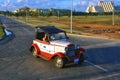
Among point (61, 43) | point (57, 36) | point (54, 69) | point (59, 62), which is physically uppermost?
point (57, 36)

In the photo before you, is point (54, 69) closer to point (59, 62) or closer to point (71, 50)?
point (59, 62)

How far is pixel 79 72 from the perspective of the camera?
14570mm

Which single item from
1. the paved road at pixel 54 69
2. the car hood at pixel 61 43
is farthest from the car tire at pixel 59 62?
the car hood at pixel 61 43

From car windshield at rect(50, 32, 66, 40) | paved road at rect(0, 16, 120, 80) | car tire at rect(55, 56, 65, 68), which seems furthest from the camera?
car windshield at rect(50, 32, 66, 40)

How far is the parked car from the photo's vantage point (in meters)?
15.7

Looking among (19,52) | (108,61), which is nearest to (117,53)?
(108,61)

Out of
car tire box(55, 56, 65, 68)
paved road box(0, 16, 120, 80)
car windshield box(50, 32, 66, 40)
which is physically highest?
car windshield box(50, 32, 66, 40)

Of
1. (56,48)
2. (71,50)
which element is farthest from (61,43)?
(71,50)

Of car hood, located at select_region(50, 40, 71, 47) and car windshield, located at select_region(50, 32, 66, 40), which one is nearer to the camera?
car hood, located at select_region(50, 40, 71, 47)

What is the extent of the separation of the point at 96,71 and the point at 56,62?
7.31ft

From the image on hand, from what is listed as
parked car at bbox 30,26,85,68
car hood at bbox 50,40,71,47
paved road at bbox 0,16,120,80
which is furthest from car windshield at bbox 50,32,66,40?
paved road at bbox 0,16,120,80

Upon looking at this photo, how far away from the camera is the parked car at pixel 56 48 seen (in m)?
15.7

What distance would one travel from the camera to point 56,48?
642 inches

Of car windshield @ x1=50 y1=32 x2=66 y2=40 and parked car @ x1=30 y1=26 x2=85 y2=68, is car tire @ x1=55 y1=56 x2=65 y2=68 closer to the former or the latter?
parked car @ x1=30 y1=26 x2=85 y2=68
